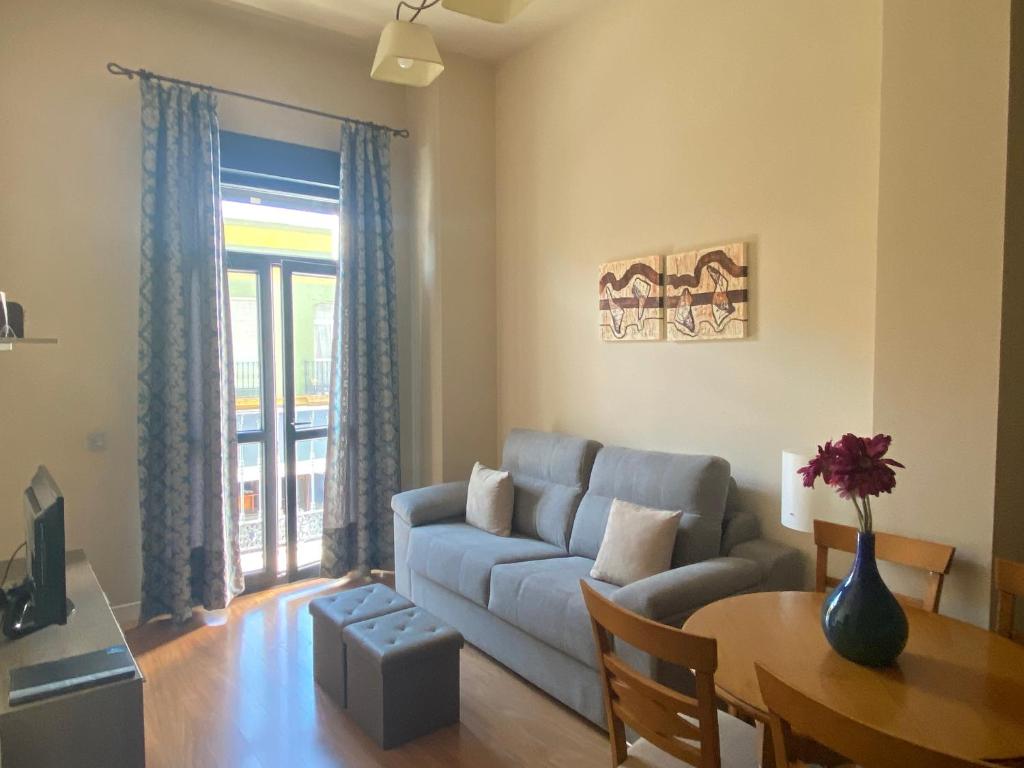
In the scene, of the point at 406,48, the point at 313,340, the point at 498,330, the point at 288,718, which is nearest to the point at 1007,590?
the point at 288,718

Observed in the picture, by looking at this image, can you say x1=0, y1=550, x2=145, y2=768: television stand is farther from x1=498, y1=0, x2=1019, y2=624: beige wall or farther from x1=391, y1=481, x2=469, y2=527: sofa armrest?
x1=498, y1=0, x2=1019, y2=624: beige wall

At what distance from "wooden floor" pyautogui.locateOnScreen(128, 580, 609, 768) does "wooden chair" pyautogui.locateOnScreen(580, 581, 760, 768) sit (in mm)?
797

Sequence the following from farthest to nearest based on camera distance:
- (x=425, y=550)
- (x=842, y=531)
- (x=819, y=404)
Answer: (x=425, y=550) → (x=819, y=404) → (x=842, y=531)

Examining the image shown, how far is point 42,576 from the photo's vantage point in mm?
2074

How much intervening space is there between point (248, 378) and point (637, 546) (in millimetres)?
2737

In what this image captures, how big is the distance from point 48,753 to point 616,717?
1557 millimetres

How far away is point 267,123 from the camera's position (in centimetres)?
418

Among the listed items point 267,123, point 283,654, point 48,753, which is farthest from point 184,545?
point 267,123

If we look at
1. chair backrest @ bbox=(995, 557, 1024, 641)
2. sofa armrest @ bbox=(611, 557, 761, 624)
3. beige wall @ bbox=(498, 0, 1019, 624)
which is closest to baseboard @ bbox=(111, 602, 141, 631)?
beige wall @ bbox=(498, 0, 1019, 624)

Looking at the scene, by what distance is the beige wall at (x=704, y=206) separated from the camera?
2793 millimetres

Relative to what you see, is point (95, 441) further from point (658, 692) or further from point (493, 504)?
point (658, 692)

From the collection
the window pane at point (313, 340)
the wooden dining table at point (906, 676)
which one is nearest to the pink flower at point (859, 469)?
the wooden dining table at point (906, 676)

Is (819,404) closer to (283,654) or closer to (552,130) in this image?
(552,130)

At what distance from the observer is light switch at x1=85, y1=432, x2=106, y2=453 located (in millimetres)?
3637
